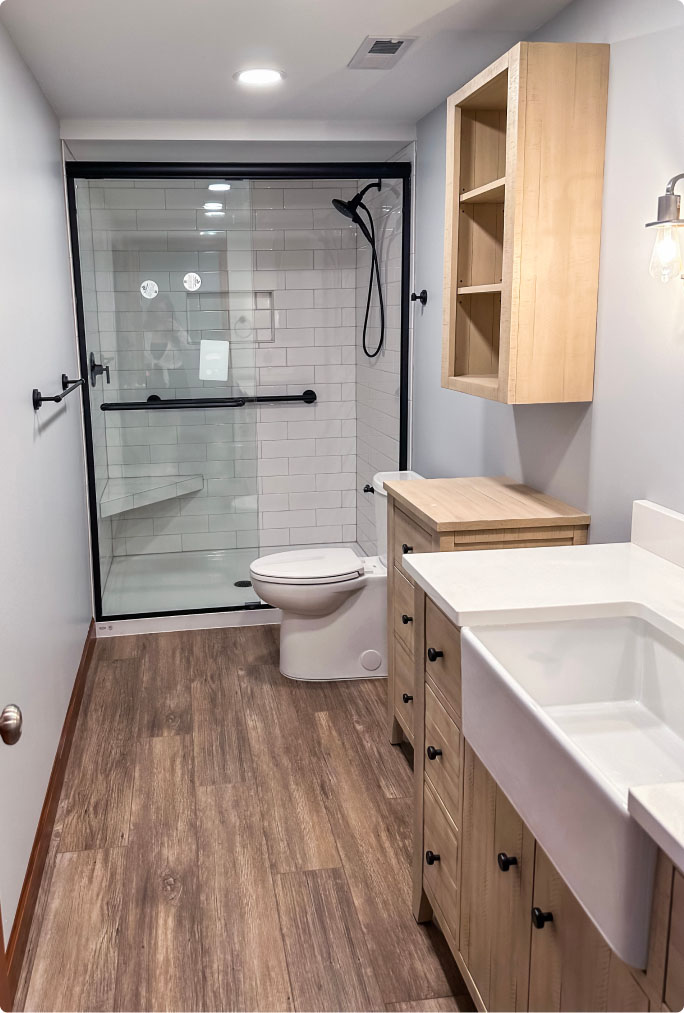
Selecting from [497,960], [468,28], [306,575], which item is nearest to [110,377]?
[306,575]

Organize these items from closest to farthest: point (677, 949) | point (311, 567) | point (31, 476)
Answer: point (677, 949) → point (31, 476) → point (311, 567)

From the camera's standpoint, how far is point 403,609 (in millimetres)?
2883

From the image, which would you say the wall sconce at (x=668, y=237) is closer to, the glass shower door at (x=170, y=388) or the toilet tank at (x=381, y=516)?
the toilet tank at (x=381, y=516)

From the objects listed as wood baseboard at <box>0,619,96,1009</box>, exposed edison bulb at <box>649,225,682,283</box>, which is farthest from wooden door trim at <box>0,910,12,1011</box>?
exposed edison bulb at <box>649,225,682,283</box>

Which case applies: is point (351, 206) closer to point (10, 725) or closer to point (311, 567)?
point (311, 567)

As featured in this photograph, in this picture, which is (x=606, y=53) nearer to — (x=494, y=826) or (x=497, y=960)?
(x=494, y=826)

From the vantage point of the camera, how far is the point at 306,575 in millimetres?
3346

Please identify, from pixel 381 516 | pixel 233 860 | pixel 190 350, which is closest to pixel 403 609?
pixel 381 516

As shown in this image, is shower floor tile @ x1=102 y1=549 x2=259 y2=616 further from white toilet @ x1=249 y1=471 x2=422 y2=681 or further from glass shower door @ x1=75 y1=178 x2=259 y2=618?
white toilet @ x1=249 y1=471 x2=422 y2=681

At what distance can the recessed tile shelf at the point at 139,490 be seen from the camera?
4.07m

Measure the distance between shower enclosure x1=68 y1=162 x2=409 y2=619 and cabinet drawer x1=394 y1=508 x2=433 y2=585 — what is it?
1.34m

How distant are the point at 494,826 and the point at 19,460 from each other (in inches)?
59.1

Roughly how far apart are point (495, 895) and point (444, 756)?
359 millimetres

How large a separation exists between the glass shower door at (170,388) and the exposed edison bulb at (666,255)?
8.18 feet
